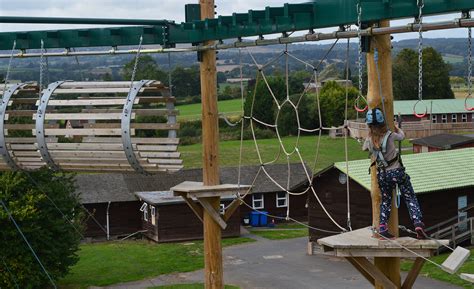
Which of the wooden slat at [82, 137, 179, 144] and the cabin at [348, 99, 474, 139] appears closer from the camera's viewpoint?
the cabin at [348, 99, 474, 139]

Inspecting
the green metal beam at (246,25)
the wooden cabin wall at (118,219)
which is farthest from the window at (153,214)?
the green metal beam at (246,25)

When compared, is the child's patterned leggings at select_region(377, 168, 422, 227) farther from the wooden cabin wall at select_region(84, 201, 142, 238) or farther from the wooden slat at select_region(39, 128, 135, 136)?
the wooden cabin wall at select_region(84, 201, 142, 238)

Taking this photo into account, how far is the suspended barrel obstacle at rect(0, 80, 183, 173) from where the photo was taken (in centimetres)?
1128

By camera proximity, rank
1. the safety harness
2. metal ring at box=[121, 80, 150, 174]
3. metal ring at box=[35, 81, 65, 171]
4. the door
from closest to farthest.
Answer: the safety harness, metal ring at box=[121, 80, 150, 174], metal ring at box=[35, 81, 65, 171], the door

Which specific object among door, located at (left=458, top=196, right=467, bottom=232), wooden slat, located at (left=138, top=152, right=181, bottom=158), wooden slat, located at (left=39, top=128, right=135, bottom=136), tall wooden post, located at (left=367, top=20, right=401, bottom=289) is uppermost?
tall wooden post, located at (left=367, top=20, right=401, bottom=289)

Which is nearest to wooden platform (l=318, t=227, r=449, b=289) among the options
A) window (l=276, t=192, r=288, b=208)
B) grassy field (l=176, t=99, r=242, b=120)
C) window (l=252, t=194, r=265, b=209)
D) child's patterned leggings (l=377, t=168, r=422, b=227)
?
child's patterned leggings (l=377, t=168, r=422, b=227)

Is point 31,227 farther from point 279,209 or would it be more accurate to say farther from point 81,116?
point 279,209

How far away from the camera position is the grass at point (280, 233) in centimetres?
3769

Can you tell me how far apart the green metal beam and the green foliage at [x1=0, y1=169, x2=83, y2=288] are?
9.48 meters

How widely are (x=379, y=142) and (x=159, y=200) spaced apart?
30.1 m

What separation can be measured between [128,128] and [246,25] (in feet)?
6.58

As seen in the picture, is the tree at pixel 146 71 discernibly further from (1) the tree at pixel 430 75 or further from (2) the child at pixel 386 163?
(2) the child at pixel 386 163

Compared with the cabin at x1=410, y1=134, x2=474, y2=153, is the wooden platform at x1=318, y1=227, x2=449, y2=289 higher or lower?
higher

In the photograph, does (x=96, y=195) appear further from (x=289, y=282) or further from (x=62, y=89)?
(x=62, y=89)
